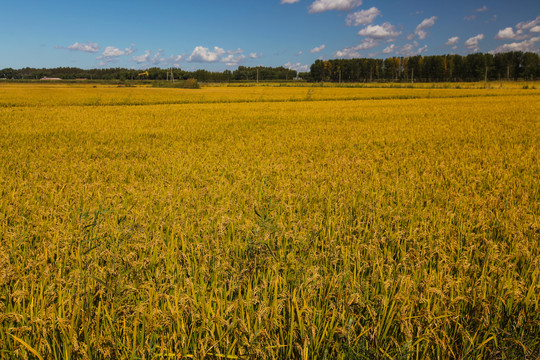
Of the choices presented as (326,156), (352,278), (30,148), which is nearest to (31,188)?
(30,148)

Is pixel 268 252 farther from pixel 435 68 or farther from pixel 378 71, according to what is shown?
pixel 378 71

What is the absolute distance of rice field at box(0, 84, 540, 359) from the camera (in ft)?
5.55

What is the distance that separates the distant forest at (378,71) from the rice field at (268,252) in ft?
399

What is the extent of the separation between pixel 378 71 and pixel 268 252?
523 feet

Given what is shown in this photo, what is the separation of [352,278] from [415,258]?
73 centimetres

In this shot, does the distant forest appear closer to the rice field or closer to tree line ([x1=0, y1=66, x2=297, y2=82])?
tree line ([x1=0, y1=66, x2=297, y2=82])

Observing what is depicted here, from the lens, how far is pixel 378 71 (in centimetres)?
14588

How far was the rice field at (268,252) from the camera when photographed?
1691 mm

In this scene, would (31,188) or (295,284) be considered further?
(31,188)

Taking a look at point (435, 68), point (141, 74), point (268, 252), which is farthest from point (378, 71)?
point (268, 252)

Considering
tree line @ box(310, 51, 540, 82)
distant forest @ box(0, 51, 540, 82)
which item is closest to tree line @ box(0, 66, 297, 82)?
distant forest @ box(0, 51, 540, 82)

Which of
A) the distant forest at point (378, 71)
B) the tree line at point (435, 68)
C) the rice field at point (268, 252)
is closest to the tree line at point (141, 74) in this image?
the distant forest at point (378, 71)

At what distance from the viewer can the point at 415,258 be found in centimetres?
257

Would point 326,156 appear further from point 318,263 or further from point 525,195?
point 318,263
